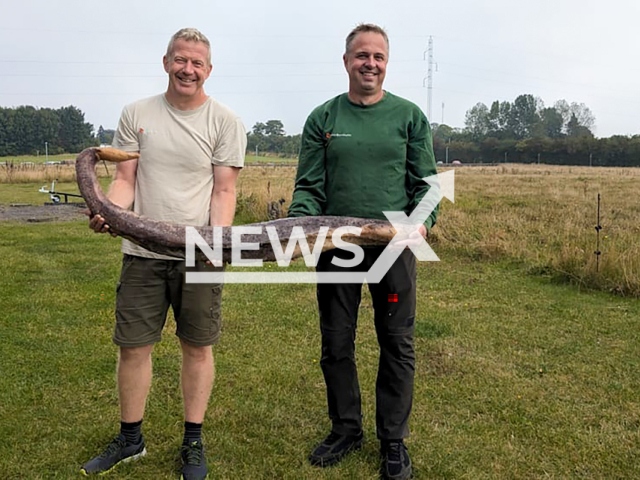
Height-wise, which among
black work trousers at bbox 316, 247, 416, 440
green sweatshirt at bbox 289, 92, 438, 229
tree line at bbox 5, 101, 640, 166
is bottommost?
black work trousers at bbox 316, 247, 416, 440

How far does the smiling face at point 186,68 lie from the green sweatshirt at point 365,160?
732 millimetres

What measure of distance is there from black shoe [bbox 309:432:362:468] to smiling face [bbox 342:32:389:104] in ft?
7.41

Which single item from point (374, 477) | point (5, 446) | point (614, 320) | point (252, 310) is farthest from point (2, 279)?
point (614, 320)

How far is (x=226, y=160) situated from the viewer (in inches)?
133

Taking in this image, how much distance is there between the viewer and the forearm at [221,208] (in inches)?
134

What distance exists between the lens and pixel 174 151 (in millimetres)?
3311

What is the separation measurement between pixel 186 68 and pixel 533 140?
87.7 metres

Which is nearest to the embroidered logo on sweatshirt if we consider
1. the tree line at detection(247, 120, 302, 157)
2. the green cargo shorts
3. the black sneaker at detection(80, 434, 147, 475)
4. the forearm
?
the forearm

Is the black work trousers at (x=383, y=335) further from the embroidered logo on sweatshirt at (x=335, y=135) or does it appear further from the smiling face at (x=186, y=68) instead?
the smiling face at (x=186, y=68)

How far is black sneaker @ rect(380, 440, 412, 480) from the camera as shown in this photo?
359 cm

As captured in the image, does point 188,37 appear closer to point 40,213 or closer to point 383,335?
point 383,335

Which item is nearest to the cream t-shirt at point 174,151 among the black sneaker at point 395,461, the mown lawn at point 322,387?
the mown lawn at point 322,387

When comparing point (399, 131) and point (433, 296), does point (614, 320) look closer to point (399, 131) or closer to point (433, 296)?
point (433, 296)

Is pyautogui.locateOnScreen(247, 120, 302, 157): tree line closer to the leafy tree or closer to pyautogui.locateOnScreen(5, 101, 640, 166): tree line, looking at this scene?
pyautogui.locateOnScreen(5, 101, 640, 166): tree line
